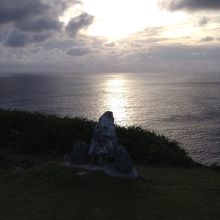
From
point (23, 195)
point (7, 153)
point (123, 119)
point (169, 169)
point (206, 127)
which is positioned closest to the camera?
point (23, 195)

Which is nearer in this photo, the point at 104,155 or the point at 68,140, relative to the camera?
the point at 104,155

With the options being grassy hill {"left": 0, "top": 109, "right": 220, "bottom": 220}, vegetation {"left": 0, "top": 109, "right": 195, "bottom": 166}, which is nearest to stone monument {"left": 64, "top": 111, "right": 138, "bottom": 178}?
grassy hill {"left": 0, "top": 109, "right": 220, "bottom": 220}

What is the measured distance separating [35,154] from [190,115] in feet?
224

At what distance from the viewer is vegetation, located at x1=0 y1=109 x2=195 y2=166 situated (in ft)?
81.4

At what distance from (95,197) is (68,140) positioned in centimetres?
1179

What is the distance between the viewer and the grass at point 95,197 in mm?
13258

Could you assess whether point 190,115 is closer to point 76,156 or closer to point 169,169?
point 169,169

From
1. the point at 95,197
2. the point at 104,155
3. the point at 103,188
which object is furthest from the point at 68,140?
the point at 95,197

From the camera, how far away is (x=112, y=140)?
683 inches

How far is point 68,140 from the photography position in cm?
2634

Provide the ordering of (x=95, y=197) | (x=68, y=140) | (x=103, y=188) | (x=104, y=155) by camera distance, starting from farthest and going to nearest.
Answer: (x=68, y=140) < (x=104, y=155) < (x=103, y=188) < (x=95, y=197)

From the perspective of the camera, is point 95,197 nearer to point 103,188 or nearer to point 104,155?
point 103,188

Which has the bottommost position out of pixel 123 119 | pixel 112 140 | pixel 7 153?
pixel 123 119

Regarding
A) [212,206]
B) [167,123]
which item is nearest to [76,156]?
[212,206]
